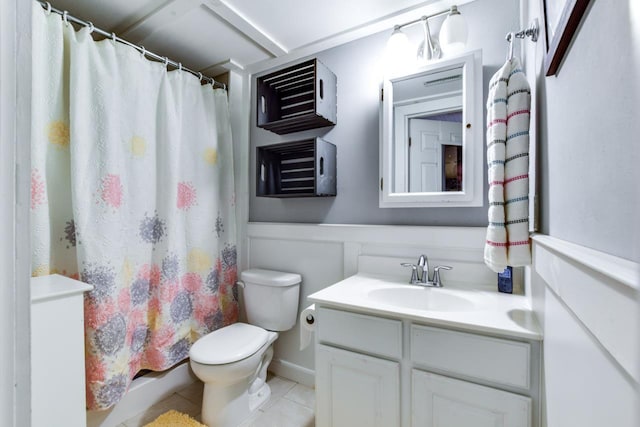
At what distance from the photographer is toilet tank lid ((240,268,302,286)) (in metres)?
1.71

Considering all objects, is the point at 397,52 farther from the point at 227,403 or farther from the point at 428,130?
the point at 227,403

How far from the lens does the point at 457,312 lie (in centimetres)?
108

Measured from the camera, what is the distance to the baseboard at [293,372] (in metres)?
1.80

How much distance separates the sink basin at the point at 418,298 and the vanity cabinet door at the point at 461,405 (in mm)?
346

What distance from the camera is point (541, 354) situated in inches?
33.1

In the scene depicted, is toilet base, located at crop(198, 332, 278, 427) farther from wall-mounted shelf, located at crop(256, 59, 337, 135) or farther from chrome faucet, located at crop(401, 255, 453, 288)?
wall-mounted shelf, located at crop(256, 59, 337, 135)

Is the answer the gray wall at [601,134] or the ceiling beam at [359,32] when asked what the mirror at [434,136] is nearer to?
the ceiling beam at [359,32]

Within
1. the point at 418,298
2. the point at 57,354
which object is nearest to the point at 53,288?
the point at 57,354

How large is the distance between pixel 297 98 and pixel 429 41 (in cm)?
80

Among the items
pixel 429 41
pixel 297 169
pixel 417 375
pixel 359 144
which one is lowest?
pixel 417 375

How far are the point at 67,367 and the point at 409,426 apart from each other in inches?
49.4

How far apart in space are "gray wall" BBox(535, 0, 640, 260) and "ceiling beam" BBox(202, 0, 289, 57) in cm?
146

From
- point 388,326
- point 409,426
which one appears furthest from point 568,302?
point 409,426

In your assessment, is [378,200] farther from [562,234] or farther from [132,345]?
[132,345]
